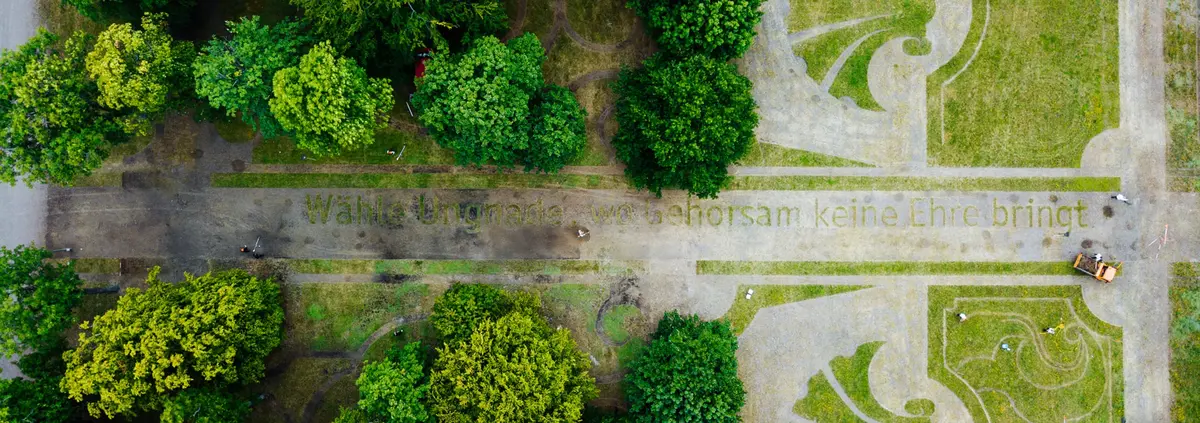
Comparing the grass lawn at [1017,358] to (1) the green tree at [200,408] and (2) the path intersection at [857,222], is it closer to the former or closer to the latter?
(2) the path intersection at [857,222]

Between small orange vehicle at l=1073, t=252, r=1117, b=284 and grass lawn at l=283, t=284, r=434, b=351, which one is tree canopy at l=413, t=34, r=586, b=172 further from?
small orange vehicle at l=1073, t=252, r=1117, b=284

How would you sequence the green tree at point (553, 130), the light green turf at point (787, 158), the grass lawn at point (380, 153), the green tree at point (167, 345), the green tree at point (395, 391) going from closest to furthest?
the green tree at point (167, 345) < the green tree at point (395, 391) < the green tree at point (553, 130) < the grass lawn at point (380, 153) < the light green turf at point (787, 158)

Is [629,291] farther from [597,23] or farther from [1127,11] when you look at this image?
[1127,11]

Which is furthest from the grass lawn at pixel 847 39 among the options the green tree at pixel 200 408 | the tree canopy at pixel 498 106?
the green tree at pixel 200 408

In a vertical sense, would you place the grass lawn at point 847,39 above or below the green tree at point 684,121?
above

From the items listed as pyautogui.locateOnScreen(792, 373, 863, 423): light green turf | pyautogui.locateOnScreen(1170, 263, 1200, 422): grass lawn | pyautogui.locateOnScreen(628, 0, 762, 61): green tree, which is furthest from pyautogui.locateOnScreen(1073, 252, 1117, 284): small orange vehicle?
pyautogui.locateOnScreen(628, 0, 762, 61): green tree

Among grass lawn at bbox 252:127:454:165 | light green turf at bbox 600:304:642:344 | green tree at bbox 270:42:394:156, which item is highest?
green tree at bbox 270:42:394:156
